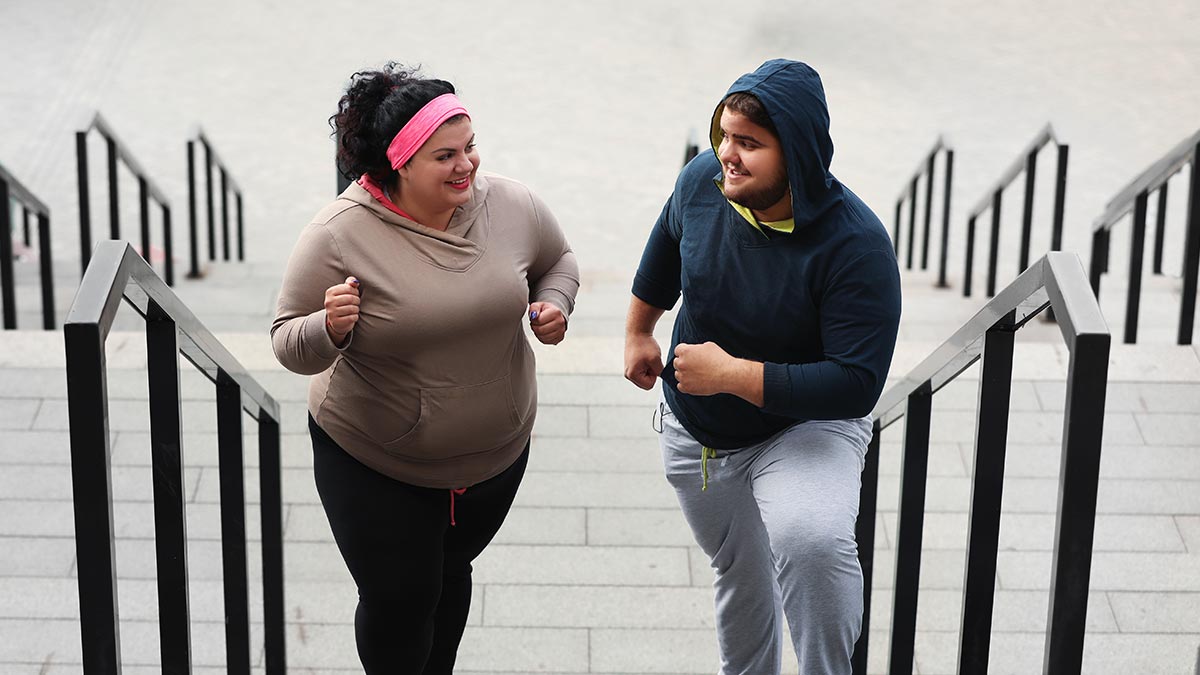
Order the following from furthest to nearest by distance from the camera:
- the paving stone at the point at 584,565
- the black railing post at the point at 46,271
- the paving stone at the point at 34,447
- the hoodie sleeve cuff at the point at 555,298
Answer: the black railing post at the point at 46,271 < the paving stone at the point at 34,447 < the paving stone at the point at 584,565 < the hoodie sleeve cuff at the point at 555,298

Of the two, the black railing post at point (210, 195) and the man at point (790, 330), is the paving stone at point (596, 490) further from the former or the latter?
the black railing post at point (210, 195)

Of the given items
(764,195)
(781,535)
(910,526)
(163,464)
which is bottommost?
(910,526)

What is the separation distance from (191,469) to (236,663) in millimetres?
1480

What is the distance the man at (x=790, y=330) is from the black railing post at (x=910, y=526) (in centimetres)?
27

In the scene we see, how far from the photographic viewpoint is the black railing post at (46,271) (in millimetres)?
6645

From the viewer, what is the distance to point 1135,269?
6070mm

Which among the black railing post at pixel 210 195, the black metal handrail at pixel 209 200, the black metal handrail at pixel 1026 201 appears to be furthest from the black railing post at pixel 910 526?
the black railing post at pixel 210 195

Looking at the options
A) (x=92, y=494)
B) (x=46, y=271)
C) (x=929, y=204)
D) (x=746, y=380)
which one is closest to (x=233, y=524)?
(x=92, y=494)

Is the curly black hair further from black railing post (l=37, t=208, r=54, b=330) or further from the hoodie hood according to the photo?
black railing post (l=37, t=208, r=54, b=330)

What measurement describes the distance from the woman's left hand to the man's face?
496 millimetres

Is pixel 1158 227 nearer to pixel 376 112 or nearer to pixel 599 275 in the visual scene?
pixel 599 275

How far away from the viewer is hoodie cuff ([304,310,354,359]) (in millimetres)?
2604

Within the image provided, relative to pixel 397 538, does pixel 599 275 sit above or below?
above

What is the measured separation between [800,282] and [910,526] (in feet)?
2.62
